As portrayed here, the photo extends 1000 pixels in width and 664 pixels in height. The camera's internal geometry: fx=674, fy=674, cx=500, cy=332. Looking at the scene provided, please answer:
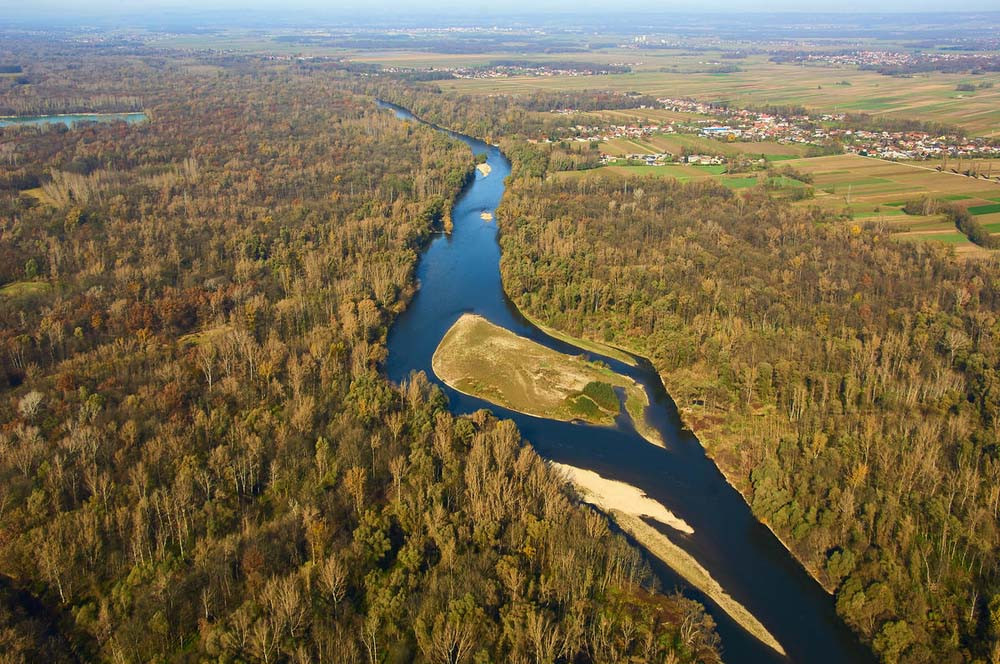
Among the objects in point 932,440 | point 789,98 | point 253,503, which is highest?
point 789,98

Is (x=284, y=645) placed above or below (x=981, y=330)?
below

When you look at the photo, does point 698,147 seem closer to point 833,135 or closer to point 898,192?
point 833,135

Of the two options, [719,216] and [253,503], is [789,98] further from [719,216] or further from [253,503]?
[253,503]

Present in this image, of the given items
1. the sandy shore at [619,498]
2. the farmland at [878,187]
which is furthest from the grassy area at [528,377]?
the farmland at [878,187]

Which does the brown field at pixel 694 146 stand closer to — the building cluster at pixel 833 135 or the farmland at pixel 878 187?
the building cluster at pixel 833 135

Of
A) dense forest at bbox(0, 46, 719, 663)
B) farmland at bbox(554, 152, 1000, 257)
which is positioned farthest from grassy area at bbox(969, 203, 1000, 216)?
dense forest at bbox(0, 46, 719, 663)

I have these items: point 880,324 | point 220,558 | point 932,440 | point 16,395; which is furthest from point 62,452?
point 880,324

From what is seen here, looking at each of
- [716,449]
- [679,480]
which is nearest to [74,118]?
[716,449]
